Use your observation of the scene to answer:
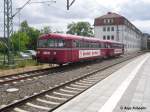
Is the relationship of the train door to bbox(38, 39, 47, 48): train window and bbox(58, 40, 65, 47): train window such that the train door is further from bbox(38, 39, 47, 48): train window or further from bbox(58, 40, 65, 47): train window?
bbox(38, 39, 47, 48): train window

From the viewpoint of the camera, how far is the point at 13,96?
425 inches

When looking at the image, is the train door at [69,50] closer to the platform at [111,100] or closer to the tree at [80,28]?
the platform at [111,100]

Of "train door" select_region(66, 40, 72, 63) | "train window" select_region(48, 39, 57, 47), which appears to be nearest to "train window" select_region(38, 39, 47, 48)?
"train window" select_region(48, 39, 57, 47)

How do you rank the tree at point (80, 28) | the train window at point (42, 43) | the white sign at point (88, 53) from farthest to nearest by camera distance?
the tree at point (80, 28) < the white sign at point (88, 53) < the train window at point (42, 43)

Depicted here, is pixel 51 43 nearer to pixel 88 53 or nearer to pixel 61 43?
pixel 61 43

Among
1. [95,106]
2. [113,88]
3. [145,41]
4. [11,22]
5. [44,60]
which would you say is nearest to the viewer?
[95,106]

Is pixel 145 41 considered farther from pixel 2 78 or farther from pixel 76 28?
pixel 2 78

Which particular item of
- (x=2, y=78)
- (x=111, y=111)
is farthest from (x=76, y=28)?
(x=111, y=111)

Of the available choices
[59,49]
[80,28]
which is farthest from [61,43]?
[80,28]

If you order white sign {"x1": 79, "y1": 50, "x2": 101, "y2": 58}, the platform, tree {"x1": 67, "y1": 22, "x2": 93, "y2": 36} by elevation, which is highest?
tree {"x1": 67, "y1": 22, "x2": 93, "y2": 36}

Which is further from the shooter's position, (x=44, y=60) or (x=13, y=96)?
(x=44, y=60)

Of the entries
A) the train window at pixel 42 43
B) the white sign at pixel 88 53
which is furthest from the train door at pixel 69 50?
the white sign at pixel 88 53

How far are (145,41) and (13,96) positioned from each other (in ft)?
543

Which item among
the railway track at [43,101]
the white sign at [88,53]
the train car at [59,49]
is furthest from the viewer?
the white sign at [88,53]
